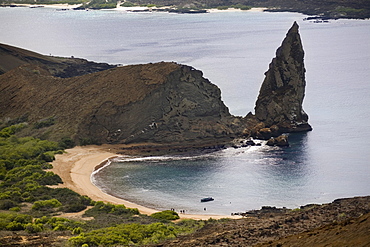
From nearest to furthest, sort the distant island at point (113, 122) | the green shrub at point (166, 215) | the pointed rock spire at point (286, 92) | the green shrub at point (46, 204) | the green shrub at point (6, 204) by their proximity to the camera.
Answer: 1. the green shrub at point (6, 204)
2. the green shrub at point (166, 215)
3. the green shrub at point (46, 204)
4. the distant island at point (113, 122)
5. the pointed rock spire at point (286, 92)

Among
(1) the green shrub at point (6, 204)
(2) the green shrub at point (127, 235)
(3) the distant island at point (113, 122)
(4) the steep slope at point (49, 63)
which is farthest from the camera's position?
(4) the steep slope at point (49, 63)

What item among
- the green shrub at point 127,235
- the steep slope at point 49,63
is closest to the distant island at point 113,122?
the green shrub at point 127,235

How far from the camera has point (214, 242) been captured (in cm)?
3019

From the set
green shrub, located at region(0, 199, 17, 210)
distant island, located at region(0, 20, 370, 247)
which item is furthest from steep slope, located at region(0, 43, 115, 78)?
green shrub, located at region(0, 199, 17, 210)

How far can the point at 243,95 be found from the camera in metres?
88.0

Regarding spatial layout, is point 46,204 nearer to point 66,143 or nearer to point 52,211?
point 52,211

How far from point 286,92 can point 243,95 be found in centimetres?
1905

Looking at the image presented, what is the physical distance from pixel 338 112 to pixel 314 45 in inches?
2182

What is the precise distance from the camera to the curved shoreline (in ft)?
159

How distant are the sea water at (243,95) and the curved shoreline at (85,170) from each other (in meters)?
1.14

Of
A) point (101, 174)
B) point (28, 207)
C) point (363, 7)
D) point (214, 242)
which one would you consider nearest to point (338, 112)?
point (101, 174)

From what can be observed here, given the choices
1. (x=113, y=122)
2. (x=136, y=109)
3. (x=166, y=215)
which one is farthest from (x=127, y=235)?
(x=136, y=109)

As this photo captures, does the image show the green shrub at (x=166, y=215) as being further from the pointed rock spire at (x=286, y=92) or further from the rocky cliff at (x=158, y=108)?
the pointed rock spire at (x=286, y=92)

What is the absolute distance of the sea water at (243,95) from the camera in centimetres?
5153
